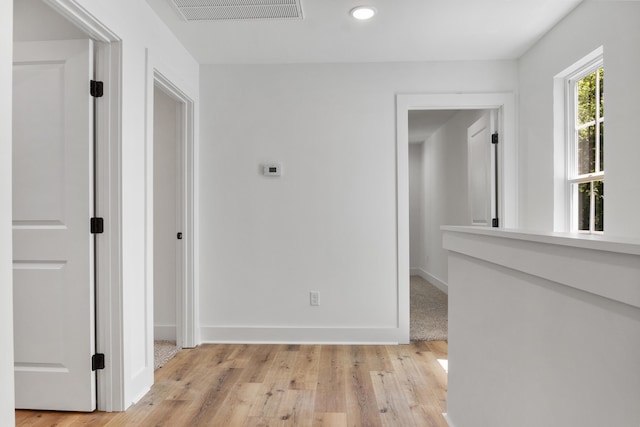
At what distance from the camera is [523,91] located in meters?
3.14

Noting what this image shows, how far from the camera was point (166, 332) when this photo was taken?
337 centimetres

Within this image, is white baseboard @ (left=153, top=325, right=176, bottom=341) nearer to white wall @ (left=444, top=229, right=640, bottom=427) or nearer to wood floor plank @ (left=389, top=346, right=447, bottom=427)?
wood floor plank @ (left=389, top=346, right=447, bottom=427)

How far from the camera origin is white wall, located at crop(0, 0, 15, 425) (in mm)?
1261

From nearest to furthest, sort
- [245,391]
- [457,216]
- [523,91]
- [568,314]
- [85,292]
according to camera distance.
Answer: [568,314]
[85,292]
[245,391]
[523,91]
[457,216]

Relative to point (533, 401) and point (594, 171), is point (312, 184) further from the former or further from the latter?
point (533, 401)

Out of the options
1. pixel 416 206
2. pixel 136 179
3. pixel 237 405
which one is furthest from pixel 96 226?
pixel 416 206

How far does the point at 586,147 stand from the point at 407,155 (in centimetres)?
122

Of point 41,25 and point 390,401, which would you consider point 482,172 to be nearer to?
point 390,401

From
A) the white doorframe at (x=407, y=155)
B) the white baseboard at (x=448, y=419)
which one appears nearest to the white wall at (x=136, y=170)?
the white baseboard at (x=448, y=419)

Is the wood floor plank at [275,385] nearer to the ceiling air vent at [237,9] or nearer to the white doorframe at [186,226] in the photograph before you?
the white doorframe at [186,226]

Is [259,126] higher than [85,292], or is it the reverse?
Result: [259,126]

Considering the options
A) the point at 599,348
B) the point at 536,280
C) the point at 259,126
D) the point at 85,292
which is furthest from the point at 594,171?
the point at 85,292

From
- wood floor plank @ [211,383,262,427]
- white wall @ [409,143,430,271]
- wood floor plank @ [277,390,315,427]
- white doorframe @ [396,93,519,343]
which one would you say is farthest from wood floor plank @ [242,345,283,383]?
white wall @ [409,143,430,271]

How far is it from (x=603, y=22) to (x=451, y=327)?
1862 mm
